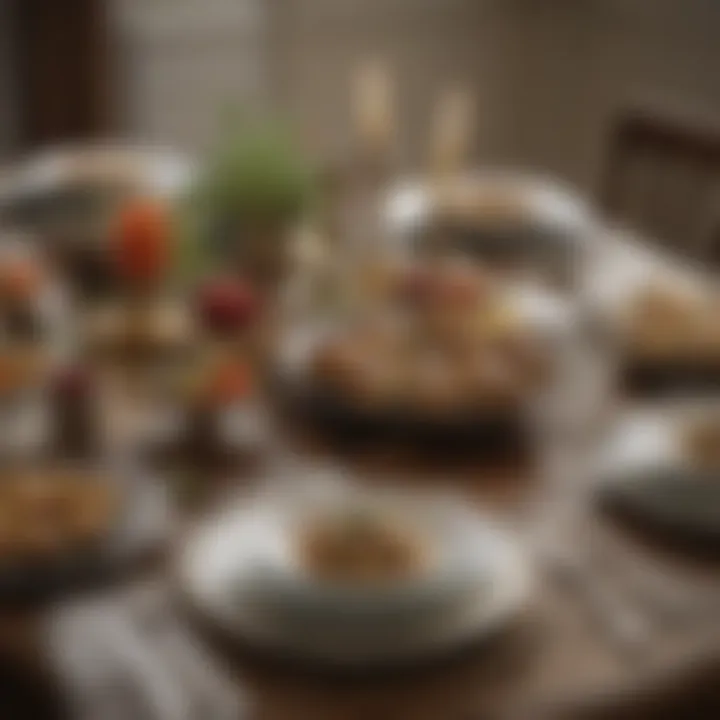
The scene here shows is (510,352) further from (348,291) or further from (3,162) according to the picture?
(3,162)

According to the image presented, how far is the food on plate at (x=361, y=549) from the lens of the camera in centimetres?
128

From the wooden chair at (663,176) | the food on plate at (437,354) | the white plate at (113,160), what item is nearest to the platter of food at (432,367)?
the food on plate at (437,354)

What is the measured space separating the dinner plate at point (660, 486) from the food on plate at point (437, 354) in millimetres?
113

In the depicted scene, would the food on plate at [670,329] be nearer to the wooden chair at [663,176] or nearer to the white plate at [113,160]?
the white plate at [113,160]

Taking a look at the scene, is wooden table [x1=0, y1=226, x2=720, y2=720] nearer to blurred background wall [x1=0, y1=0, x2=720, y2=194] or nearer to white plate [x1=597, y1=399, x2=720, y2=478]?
white plate [x1=597, y1=399, x2=720, y2=478]

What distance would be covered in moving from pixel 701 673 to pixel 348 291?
2.57 feet

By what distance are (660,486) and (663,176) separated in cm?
123

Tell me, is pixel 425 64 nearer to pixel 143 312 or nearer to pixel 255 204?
pixel 255 204

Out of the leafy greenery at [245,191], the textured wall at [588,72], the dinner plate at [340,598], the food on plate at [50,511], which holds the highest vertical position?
the leafy greenery at [245,191]

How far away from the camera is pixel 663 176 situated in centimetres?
261

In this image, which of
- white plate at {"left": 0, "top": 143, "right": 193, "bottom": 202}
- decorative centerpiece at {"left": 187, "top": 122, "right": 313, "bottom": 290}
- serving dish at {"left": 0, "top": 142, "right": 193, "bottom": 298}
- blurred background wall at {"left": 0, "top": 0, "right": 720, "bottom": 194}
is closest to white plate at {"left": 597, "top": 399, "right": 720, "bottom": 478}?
decorative centerpiece at {"left": 187, "top": 122, "right": 313, "bottom": 290}

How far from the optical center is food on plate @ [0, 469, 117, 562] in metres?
1.28

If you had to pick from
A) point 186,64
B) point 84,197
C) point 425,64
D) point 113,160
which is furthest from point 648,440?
point 425,64

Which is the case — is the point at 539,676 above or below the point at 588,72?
above
